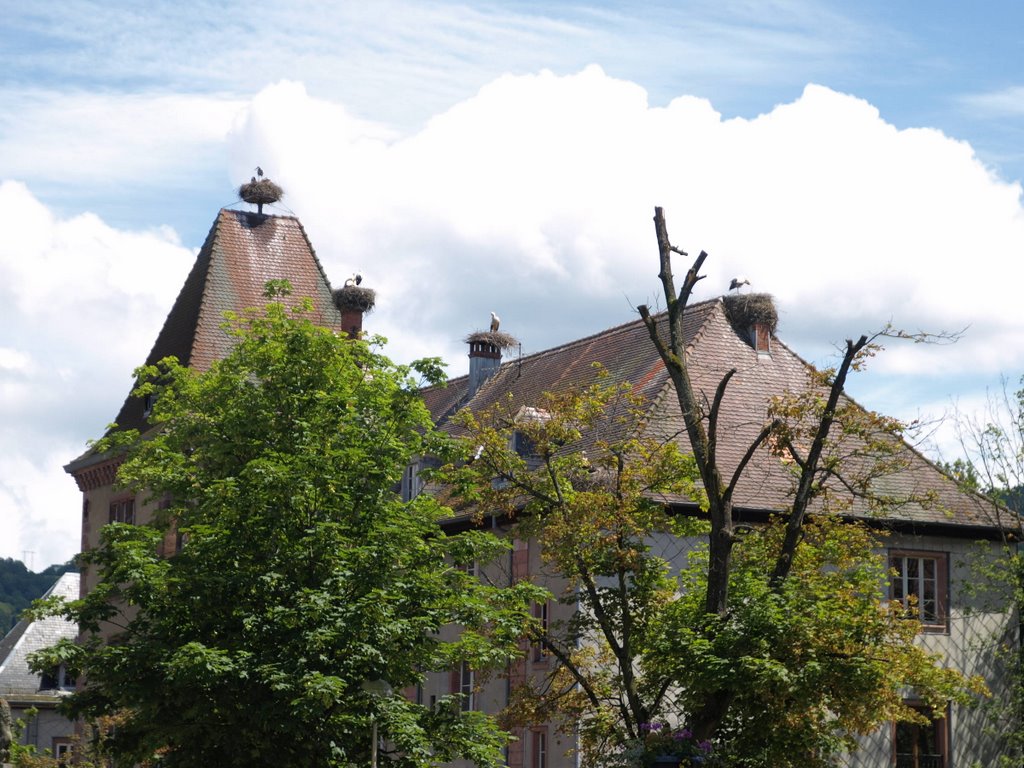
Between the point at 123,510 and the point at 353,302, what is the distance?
9086 millimetres

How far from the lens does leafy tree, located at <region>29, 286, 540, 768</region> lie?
25.0m

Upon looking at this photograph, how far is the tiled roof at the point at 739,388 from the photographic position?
1421 inches

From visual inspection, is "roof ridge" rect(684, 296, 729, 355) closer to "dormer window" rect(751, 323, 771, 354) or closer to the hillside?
"dormer window" rect(751, 323, 771, 354)

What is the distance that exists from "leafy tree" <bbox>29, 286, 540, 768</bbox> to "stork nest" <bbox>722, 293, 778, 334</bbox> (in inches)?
510

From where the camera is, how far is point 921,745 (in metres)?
37.3

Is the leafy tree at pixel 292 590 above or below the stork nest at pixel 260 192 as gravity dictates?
below

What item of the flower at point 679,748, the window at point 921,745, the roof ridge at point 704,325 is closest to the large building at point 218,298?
the roof ridge at point 704,325

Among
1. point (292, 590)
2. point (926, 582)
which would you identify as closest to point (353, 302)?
point (926, 582)

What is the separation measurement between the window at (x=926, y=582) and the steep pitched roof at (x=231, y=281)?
18.8 meters

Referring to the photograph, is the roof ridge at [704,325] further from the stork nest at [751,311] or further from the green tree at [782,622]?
the green tree at [782,622]

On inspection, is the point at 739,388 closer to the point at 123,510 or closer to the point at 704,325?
the point at 704,325

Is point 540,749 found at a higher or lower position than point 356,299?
lower

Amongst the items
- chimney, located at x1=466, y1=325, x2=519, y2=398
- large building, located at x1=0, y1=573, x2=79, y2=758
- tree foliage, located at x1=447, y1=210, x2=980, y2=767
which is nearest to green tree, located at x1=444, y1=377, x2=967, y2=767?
tree foliage, located at x1=447, y1=210, x2=980, y2=767

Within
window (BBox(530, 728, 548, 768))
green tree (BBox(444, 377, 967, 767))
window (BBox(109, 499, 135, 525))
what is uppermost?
window (BBox(109, 499, 135, 525))
